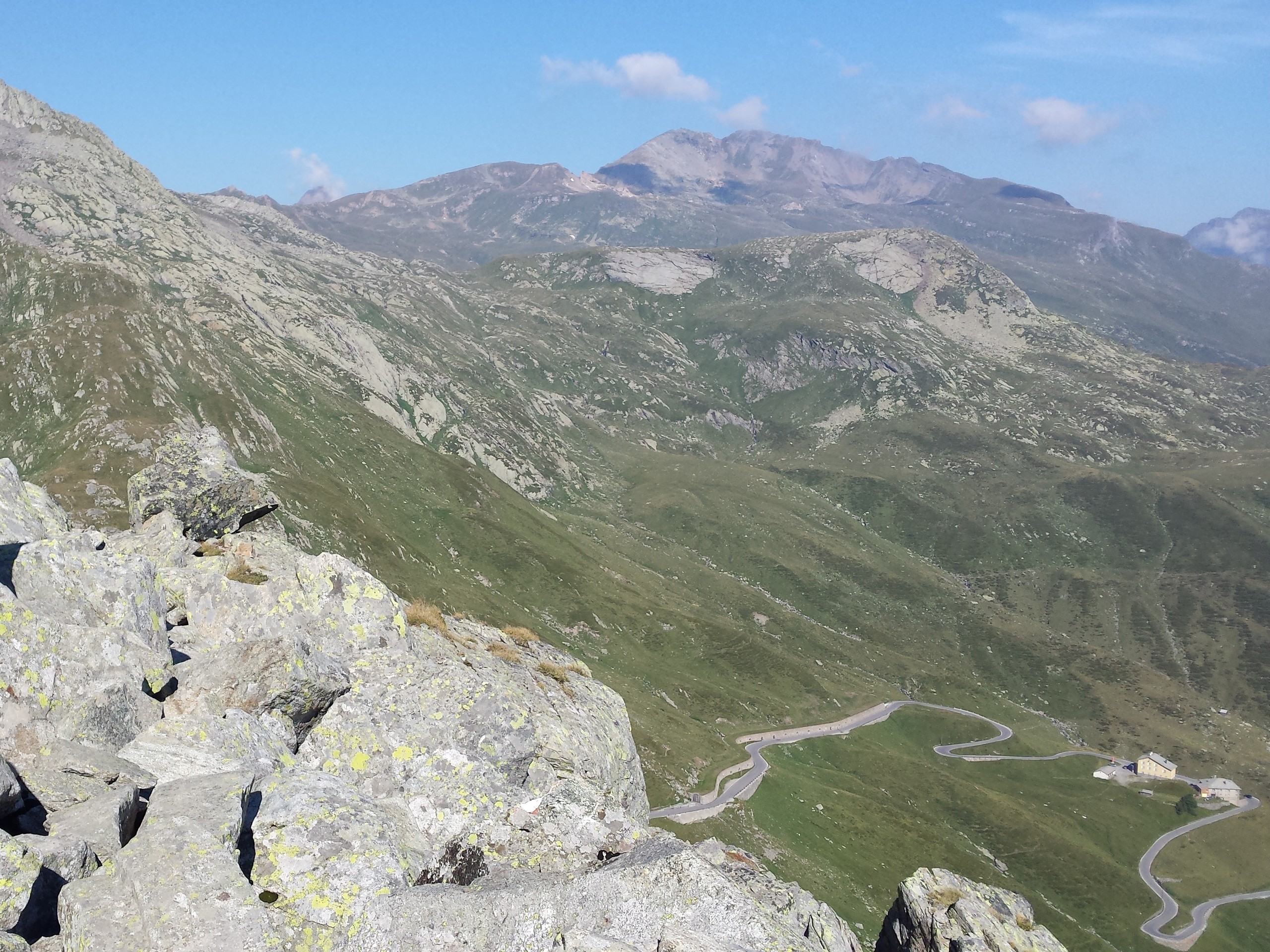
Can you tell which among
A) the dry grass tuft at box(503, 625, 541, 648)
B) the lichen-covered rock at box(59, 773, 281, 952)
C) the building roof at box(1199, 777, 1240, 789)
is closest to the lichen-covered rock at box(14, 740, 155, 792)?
the lichen-covered rock at box(59, 773, 281, 952)

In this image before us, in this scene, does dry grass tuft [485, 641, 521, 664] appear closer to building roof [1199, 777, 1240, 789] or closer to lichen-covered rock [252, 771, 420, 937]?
lichen-covered rock [252, 771, 420, 937]

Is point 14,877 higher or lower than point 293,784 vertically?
higher

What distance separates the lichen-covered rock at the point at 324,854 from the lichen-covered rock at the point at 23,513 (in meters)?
11.1

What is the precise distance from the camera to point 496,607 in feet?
522

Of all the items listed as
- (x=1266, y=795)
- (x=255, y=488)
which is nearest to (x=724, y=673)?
(x=1266, y=795)

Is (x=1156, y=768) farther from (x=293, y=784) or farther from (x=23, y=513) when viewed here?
(x=23, y=513)

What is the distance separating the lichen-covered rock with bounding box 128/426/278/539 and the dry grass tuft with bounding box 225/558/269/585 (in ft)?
19.7

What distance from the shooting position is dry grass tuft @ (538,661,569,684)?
3092 centimetres

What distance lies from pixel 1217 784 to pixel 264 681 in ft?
802

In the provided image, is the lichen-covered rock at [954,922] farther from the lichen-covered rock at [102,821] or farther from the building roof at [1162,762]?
the building roof at [1162,762]

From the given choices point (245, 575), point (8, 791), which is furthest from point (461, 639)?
point (8, 791)

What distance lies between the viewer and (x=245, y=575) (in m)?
25.6

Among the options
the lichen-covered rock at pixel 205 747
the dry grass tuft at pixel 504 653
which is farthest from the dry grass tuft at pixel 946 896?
the lichen-covered rock at pixel 205 747

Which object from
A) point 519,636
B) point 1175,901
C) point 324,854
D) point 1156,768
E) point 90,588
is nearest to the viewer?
point 324,854
